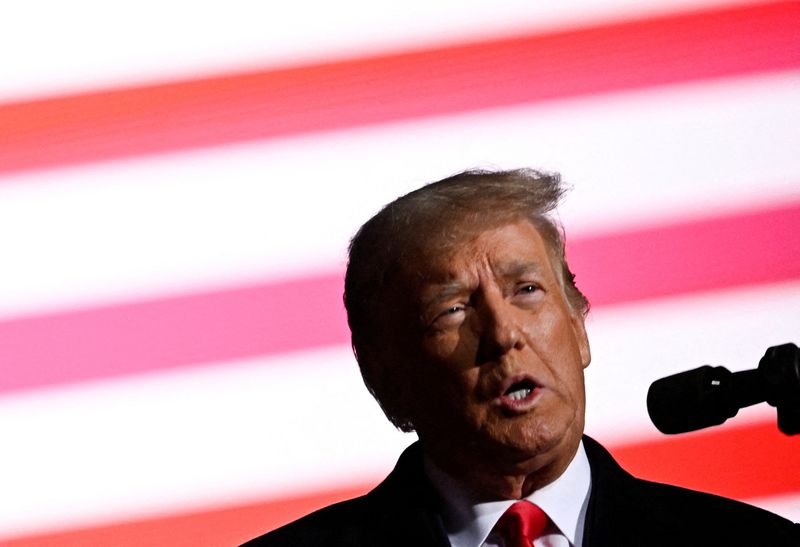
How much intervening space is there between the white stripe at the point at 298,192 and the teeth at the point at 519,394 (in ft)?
1.44

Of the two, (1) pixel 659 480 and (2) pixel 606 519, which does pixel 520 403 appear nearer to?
(2) pixel 606 519

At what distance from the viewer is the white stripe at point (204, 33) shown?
2.15 m

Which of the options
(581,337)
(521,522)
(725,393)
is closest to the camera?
(725,393)

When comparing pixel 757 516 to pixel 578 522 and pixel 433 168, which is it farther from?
pixel 433 168

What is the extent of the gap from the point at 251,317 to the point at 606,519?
2.05 feet

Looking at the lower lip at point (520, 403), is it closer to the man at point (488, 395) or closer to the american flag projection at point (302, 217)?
the man at point (488, 395)

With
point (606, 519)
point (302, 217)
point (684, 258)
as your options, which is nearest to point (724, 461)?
point (684, 258)

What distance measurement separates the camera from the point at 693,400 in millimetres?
1286

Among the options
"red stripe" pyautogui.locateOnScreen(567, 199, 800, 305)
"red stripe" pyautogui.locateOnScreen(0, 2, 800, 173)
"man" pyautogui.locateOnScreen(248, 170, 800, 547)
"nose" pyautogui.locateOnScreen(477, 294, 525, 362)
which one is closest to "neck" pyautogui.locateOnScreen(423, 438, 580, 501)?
"man" pyautogui.locateOnScreen(248, 170, 800, 547)

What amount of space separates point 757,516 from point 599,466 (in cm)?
20

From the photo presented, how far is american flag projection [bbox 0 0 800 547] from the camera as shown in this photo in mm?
2064

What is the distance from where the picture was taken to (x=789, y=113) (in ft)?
7.25

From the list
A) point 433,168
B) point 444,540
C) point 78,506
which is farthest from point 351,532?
point 433,168

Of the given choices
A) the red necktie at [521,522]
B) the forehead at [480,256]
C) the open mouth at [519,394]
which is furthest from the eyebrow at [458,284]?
the red necktie at [521,522]
